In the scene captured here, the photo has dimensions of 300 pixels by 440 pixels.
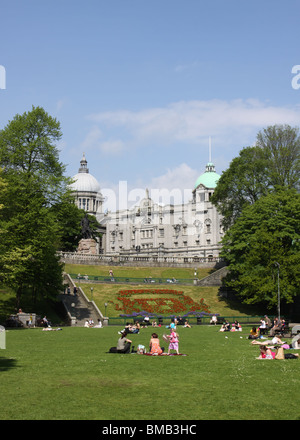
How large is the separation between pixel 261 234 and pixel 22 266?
93.6 ft

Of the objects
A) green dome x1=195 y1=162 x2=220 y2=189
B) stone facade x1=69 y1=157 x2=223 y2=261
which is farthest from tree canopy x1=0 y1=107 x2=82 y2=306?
green dome x1=195 y1=162 x2=220 y2=189

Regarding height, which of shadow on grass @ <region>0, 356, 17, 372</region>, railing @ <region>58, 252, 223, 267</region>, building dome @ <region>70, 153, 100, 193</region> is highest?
building dome @ <region>70, 153, 100, 193</region>

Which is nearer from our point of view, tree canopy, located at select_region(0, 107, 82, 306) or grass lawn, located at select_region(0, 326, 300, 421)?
grass lawn, located at select_region(0, 326, 300, 421)

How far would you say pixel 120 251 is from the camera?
420 feet

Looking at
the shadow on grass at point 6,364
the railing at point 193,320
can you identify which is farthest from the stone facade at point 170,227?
the shadow on grass at point 6,364

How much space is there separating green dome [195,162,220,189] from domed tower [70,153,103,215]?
47.7m

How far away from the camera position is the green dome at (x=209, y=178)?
4643 inches

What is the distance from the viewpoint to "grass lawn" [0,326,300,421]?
11.7 m

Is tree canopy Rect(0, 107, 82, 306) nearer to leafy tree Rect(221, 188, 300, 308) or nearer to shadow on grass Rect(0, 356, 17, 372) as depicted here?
shadow on grass Rect(0, 356, 17, 372)

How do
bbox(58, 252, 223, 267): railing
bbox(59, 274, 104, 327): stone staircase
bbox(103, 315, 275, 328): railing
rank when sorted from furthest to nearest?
bbox(58, 252, 223, 267): railing, bbox(103, 315, 275, 328): railing, bbox(59, 274, 104, 327): stone staircase

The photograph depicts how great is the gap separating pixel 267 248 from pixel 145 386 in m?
41.5

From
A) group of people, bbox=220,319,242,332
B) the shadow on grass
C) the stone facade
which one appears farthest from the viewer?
the stone facade

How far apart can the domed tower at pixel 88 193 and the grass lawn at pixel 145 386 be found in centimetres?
13941

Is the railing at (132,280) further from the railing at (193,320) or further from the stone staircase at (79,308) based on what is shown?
the railing at (193,320)
